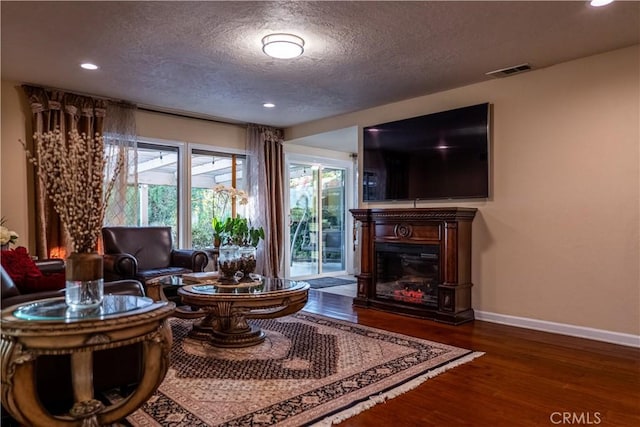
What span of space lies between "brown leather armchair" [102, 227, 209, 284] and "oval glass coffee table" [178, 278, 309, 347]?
1.20 m

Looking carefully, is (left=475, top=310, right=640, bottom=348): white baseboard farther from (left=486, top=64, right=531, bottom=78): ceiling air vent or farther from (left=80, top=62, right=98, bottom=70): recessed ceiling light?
(left=80, top=62, right=98, bottom=70): recessed ceiling light

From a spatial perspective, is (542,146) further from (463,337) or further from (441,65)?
(463,337)

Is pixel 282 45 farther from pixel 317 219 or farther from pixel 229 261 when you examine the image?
pixel 317 219

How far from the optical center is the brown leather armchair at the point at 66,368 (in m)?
1.89

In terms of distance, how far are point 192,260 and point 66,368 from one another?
284 centimetres

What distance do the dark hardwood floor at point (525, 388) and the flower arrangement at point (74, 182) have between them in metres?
1.47

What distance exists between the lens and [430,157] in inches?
182

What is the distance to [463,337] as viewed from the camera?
3564mm

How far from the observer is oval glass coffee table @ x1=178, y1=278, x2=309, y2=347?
2926 millimetres

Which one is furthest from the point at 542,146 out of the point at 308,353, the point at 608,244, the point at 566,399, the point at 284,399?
the point at 284,399

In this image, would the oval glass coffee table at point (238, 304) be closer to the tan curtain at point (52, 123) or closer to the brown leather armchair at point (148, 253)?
the brown leather armchair at point (148, 253)

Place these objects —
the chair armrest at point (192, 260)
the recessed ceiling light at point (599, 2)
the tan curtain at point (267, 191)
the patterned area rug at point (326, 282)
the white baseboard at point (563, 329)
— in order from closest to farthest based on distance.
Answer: the recessed ceiling light at point (599, 2) → the white baseboard at point (563, 329) → the chair armrest at point (192, 260) → the tan curtain at point (267, 191) → the patterned area rug at point (326, 282)

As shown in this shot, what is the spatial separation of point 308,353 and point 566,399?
162 cm

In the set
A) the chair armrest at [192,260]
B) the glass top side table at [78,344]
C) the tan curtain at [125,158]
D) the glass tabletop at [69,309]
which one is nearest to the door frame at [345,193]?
the chair armrest at [192,260]
